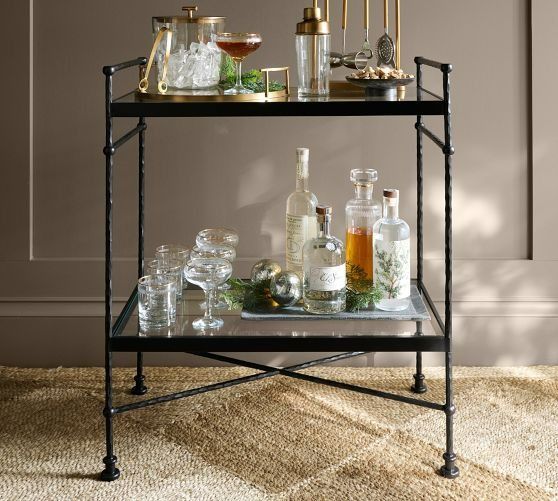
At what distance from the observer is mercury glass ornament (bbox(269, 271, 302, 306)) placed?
2227 millimetres

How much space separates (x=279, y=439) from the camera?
7.62ft

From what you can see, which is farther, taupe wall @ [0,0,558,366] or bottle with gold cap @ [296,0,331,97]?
taupe wall @ [0,0,558,366]

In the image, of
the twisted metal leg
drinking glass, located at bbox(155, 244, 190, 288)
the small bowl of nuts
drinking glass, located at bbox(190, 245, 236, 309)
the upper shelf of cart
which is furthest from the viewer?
the twisted metal leg

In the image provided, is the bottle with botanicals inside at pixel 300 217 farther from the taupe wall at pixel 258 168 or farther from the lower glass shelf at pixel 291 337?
the taupe wall at pixel 258 168

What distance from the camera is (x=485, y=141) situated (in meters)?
2.76

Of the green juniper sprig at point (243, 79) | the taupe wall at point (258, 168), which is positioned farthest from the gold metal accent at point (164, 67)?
the taupe wall at point (258, 168)

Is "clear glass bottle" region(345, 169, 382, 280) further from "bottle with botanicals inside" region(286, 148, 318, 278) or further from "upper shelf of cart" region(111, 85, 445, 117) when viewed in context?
"upper shelf of cart" region(111, 85, 445, 117)

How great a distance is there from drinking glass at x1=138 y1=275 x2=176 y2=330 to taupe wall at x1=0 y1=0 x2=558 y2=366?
62 cm

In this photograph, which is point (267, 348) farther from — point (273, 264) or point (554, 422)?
point (554, 422)

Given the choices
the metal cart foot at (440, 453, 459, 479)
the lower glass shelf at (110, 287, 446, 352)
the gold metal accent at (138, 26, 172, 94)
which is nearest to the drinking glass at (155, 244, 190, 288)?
the lower glass shelf at (110, 287, 446, 352)

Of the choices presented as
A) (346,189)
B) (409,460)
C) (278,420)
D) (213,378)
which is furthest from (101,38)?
(409,460)

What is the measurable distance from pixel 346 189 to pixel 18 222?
1.05 meters

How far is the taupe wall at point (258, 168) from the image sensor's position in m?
2.71

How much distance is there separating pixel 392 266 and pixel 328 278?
0.17m
